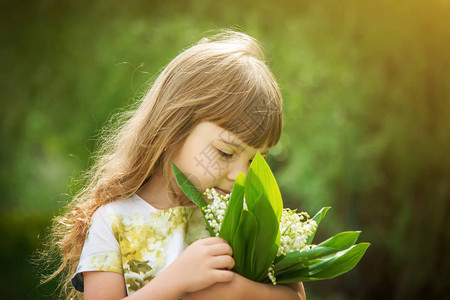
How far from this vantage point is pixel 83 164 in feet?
14.0

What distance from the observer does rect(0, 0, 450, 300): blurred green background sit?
3998 millimetres

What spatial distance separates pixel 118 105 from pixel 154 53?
55 cm

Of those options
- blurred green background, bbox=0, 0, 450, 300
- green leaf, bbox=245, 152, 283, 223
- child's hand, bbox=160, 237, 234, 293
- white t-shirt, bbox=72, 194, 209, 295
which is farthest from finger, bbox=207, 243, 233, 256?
blurred green background, bbox=0, 0, 450, 300

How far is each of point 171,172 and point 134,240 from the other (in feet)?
0.68

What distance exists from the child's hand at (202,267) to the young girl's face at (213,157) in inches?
7.8

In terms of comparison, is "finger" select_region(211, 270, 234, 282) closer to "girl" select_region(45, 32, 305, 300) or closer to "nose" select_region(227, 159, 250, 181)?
"girl" select_region(45, 32, 305, 300)

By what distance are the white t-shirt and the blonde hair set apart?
70 millimetres

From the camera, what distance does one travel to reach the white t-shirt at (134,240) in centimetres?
127

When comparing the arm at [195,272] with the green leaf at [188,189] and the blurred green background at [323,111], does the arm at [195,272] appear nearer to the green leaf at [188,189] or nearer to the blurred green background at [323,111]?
the green leaf at [188,189]

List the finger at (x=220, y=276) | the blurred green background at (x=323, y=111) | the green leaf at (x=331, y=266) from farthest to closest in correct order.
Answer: the blurred green background at (x=323, y=111)
the green leaf at (x=331, y=266)
the finger at (x=220, y=276)

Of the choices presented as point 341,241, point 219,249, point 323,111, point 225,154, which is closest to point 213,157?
point 225,154

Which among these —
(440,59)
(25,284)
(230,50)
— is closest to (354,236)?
(230,50)

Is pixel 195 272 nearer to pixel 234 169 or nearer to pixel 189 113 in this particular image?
pixel 234 169

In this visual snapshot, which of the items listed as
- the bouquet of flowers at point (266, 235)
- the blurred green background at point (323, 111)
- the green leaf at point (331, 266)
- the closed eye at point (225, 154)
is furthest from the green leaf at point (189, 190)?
the blurred green background at point (323, 111)
